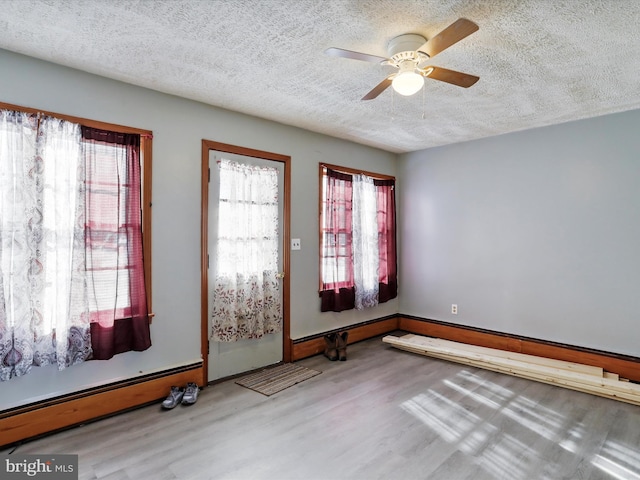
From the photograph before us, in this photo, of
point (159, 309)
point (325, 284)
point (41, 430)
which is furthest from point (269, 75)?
point (41, 430)

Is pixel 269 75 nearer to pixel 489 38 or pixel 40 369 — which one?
pixel 489 38

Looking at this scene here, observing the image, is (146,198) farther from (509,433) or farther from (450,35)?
(509,433)

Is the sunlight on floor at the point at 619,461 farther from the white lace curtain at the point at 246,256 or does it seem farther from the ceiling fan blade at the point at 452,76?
the white lace curtain at the point at 246,256

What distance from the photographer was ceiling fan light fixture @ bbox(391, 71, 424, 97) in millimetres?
2123

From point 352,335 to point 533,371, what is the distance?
6.76 feet

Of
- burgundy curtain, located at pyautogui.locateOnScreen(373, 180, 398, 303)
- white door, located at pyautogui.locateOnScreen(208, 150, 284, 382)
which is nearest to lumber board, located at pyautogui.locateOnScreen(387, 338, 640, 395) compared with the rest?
burgundy curtain, located at pyautogui.locateOnScreen(373, 180, 398, 303)

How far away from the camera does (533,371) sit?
3.50 metres

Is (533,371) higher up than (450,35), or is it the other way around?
(450,35)

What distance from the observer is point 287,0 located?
1845mm

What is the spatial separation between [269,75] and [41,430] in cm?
301

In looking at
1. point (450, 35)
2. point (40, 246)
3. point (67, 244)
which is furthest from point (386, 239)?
point (40, 246)

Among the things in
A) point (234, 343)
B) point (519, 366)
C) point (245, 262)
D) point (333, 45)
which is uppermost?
point (333, 45)

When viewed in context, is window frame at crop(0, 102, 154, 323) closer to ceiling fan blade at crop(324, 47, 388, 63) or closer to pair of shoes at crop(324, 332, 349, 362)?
ceiling fan blade at crop(324, 47, 388, 63)

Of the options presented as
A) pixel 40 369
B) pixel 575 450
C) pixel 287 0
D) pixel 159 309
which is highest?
pixel 287 0
